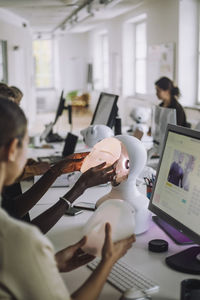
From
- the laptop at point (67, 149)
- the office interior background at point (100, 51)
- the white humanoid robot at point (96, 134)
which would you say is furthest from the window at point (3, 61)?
the white humanoid robot at point (96, 134)

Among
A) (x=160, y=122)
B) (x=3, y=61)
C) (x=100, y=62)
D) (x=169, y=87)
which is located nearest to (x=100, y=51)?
(x=100, y=62)

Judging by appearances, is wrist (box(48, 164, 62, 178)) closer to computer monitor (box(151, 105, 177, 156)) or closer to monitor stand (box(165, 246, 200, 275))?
monitor stand (box(165, 246, 200, 275))

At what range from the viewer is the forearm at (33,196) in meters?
1.96

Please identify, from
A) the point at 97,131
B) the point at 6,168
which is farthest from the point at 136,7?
the point at 6,168

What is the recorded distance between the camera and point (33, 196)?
78.1 inches

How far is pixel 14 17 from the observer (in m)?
9.52

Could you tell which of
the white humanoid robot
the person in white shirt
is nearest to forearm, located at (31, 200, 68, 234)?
the person in white shirt

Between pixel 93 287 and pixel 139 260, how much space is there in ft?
1.55

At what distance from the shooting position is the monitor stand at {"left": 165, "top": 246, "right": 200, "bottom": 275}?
1.46 metres

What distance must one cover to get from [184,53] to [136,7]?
2356 millimetres

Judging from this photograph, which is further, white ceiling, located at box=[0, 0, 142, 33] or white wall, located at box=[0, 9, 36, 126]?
white wall, located at box=[0, 9, 36, 126]

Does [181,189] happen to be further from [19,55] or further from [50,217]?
[19,55]

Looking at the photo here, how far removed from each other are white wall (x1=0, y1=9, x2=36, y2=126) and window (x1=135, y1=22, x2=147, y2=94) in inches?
106

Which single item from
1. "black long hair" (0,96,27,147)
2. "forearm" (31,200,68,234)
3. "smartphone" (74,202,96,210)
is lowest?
"smartphone" (74,202,96,210)
